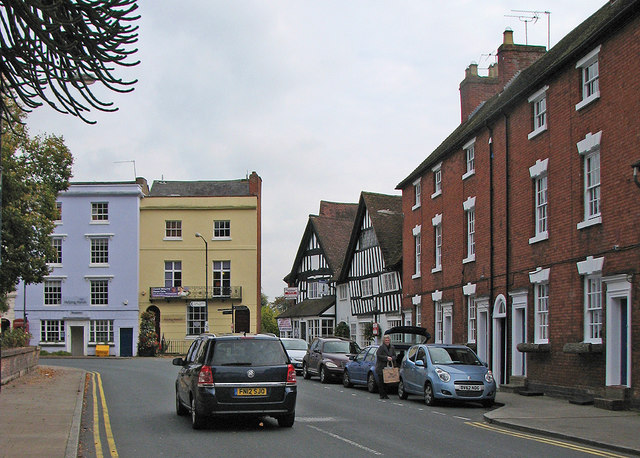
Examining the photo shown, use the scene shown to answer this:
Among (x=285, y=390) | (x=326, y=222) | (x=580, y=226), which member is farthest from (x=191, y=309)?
(x=285, y=390)

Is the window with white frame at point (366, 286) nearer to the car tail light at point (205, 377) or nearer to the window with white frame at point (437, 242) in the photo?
the window with white frame at point (437, 242)

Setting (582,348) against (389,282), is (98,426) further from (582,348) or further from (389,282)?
(389,282)

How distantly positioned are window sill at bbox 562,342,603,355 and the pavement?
4.22ft

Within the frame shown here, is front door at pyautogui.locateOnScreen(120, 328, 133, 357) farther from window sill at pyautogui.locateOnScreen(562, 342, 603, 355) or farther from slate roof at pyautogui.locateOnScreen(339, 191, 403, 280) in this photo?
window sill at pyautogui.locateOnScreen(562, 342, 603, 355)

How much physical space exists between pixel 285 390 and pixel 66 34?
8616mm

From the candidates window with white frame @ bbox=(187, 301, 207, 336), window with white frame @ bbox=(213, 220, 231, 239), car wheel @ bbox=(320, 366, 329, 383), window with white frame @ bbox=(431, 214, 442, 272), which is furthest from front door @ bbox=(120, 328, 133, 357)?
car wheel @ bbox=(320, 366, 329, 383)

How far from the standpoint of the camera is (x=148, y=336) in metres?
55.4

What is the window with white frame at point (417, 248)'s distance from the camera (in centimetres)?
3569

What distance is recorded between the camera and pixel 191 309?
59.4 metres

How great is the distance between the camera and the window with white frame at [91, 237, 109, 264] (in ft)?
193

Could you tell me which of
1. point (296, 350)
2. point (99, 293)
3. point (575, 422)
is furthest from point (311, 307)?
point (575, 422)

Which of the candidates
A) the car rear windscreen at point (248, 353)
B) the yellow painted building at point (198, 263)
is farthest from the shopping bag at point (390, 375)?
the yellow painted building at point (198, 263)

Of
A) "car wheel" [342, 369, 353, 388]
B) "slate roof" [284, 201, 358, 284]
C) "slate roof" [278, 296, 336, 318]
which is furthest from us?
"slate roof" [284, 201, 358, 284]

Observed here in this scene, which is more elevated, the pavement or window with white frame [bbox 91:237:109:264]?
window with white frame [bbox 91:237:109:264]
